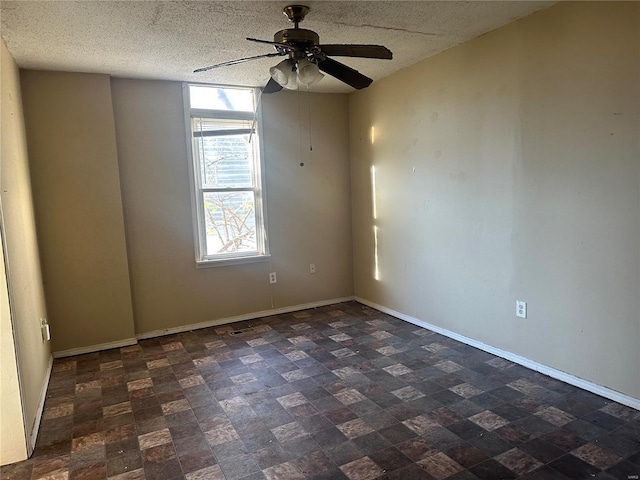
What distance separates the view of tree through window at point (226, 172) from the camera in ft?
13.9

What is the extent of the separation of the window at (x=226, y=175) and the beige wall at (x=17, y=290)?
4.62 ft

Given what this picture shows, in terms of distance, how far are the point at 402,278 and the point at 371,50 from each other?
2.41 metres

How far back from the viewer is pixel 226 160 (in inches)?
171

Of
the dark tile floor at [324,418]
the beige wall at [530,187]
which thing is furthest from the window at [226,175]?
the beige wall at [530,187]

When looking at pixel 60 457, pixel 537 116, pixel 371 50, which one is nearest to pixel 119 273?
pixel 60 457

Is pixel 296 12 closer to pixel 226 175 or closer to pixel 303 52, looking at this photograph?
pixel 303 52

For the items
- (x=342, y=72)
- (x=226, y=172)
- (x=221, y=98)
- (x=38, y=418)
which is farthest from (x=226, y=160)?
(x=38, y=418)

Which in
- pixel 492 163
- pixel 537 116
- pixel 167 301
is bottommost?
pixel 167 301

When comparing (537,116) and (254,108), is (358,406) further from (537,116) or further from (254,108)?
(254,108)

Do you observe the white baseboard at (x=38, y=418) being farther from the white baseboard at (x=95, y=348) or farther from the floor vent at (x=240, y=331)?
the floor vent at (x=240, y=331)

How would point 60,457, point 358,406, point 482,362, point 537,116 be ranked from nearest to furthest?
point 60,457 → point 358,406 → point 537,116 → point 482,362

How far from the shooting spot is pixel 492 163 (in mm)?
3211

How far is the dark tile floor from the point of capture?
2090mm

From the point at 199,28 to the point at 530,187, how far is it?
244cm
